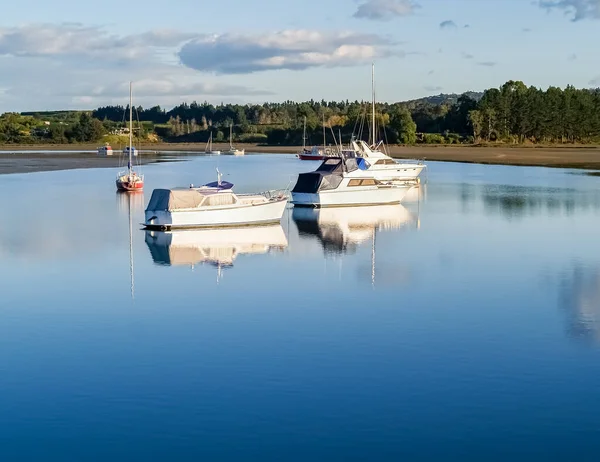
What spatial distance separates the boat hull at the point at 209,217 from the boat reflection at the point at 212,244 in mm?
283

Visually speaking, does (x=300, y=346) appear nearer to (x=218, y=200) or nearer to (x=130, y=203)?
(x=218, y=200)

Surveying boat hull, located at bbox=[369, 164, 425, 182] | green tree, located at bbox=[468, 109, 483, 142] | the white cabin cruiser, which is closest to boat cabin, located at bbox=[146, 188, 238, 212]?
the white cabin cruiser

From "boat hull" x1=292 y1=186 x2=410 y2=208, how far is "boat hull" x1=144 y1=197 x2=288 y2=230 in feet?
27.8

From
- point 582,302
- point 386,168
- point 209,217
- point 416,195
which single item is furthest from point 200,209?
point 386,168

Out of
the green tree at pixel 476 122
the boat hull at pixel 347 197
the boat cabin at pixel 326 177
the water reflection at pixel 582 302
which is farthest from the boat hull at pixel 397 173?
the green tree at pixel 476 122

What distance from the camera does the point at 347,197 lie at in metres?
46.5

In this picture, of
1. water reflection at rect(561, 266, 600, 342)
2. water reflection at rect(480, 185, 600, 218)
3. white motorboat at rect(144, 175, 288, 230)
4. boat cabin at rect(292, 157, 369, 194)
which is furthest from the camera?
boat cabin at rect(292, 157, 369, 194)

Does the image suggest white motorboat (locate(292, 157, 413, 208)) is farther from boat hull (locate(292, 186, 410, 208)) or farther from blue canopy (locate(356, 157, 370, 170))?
blue canopy (locate(356, 157, 370, 170))

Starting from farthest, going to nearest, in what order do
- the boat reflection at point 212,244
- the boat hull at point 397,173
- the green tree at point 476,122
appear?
the green tree at point 476,122
the boat hull at point 397,173
the boat reflection at point 212,244

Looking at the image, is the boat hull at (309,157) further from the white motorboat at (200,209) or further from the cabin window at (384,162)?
the white motorboat at (200,209)

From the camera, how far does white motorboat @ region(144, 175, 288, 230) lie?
35625mm

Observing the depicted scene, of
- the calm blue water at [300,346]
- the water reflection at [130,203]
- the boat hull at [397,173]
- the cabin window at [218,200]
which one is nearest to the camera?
the calm blue water at [300,346]

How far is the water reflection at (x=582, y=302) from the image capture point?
1894 centimetres

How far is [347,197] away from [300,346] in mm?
29282
